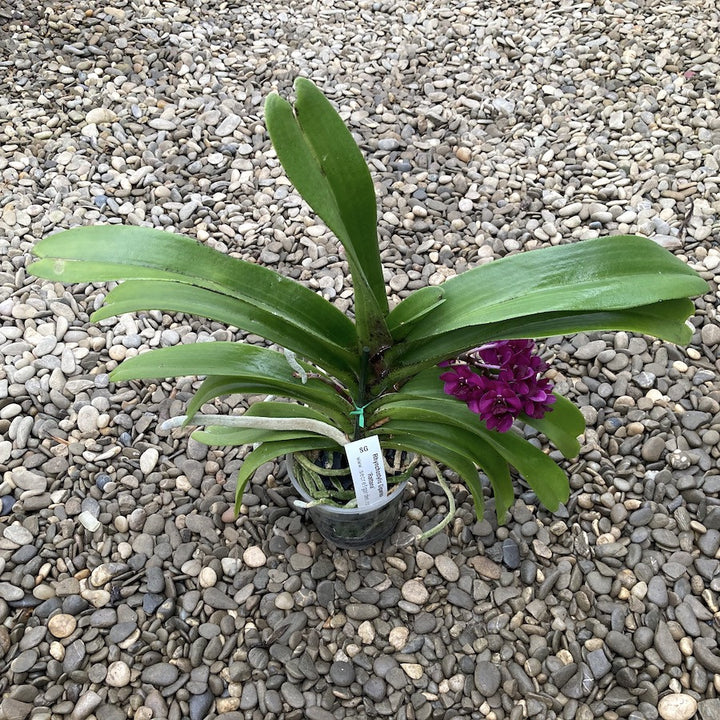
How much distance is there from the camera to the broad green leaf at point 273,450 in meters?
1.31

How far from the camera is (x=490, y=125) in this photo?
2520 mm

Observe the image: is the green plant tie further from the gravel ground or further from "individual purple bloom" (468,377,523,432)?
the gravel ground

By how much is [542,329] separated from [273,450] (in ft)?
1.80

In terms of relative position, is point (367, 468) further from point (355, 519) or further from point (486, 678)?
point (486, 678)

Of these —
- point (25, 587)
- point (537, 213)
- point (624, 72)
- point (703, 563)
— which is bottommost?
point (703, 563)

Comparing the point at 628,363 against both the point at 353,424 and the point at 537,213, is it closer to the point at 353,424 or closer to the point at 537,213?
the point at 537,213

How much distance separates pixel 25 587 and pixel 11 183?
1415 millimetres

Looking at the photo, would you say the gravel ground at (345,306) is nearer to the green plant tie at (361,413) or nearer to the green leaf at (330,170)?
the green plant tie at (361,413)

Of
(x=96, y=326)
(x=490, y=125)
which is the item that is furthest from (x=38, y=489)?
(x=490, y=125)

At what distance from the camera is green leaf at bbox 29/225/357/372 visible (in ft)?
3.55

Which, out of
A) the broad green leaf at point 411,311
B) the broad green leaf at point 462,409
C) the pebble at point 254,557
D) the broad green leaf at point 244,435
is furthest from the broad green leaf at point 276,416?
the pebble at point 254,557

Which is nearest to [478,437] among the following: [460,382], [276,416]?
[460,382]

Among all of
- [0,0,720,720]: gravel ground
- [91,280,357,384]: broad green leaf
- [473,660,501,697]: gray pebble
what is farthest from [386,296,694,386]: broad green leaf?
[473,660,501,697]: gray pebble

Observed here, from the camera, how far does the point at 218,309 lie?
118 cm
